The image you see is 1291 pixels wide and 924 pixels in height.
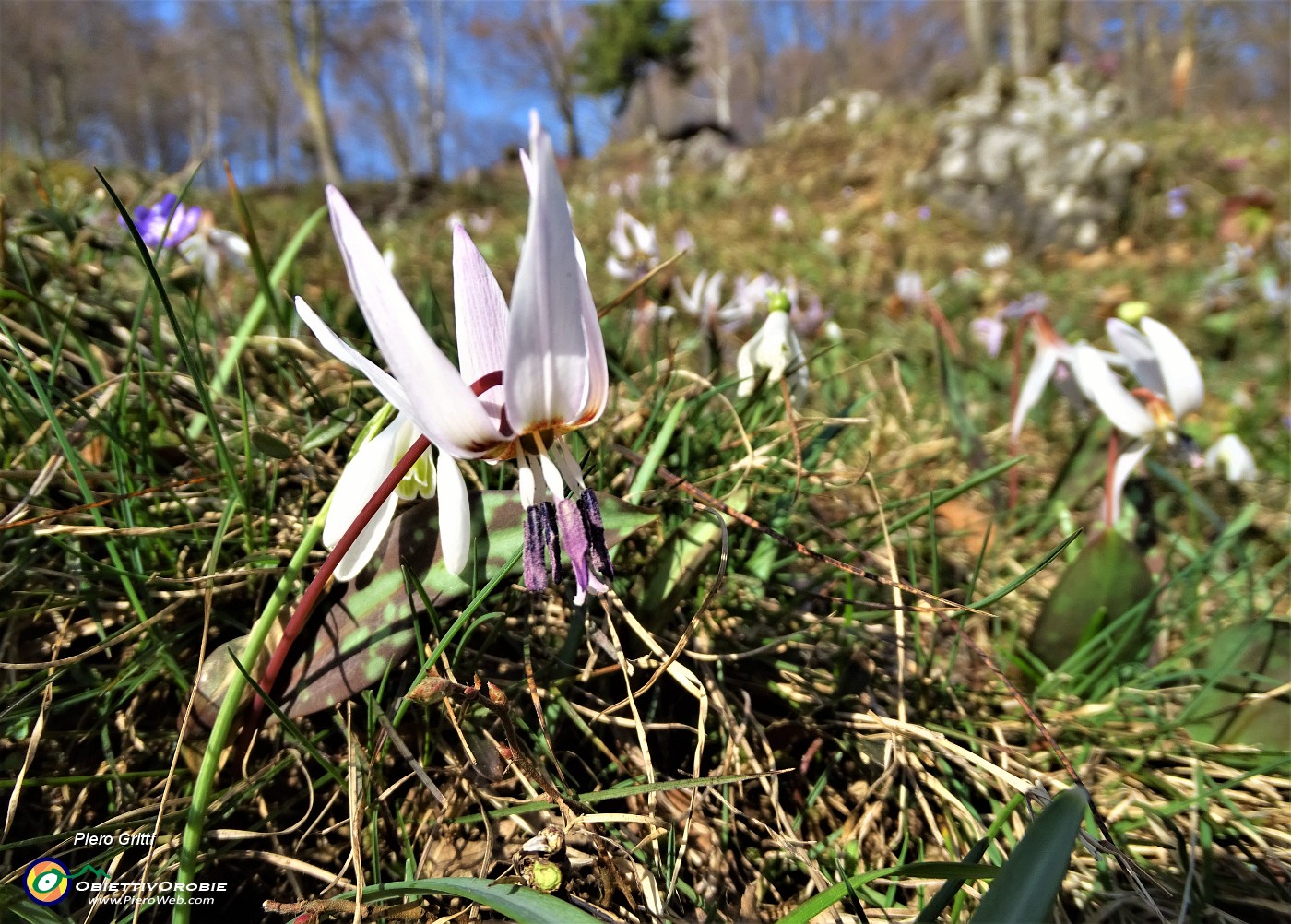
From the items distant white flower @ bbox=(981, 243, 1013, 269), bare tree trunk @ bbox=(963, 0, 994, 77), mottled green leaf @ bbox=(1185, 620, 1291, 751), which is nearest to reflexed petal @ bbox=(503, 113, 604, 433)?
mottled green leaf @ bbox=(1185, 620, 1291, 751)

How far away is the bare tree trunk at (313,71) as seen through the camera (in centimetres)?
1339

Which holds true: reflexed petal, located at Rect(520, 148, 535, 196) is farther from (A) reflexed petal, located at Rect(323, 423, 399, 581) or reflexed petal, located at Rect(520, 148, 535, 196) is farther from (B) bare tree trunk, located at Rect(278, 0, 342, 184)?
(B) bare tree trunk, located at Rect(278, 0, 342, 184)

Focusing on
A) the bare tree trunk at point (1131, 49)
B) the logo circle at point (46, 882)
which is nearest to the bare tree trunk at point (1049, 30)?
the logo circle at point (46, 882)

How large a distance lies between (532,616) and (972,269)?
5152 millimetres

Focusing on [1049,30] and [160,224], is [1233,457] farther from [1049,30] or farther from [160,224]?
[1049,30]

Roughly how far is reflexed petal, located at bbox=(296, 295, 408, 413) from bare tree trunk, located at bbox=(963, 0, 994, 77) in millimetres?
11841

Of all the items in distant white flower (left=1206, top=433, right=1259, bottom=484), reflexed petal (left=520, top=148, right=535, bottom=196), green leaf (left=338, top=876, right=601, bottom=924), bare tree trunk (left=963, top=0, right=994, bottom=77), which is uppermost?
bare tree trunk (left=963, top=0, right=994, bottom=77)

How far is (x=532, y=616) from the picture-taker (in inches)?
43.0

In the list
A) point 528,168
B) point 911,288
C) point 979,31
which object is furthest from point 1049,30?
point 528,168

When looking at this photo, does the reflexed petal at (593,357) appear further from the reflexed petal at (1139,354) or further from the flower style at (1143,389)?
the reflexed petal at (1139,354)

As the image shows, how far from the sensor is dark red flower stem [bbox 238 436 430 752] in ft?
2.27

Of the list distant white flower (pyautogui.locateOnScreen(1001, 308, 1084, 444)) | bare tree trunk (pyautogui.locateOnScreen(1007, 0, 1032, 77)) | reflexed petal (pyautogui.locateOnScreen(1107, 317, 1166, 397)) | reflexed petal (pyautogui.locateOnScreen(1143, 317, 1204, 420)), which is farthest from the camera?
bare tree trunk (pyautogui.locateOnScreen(1007, 0, 1032, 77))

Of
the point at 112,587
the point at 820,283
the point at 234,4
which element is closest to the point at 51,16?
the point at 234,4

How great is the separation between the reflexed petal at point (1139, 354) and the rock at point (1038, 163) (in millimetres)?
5043
